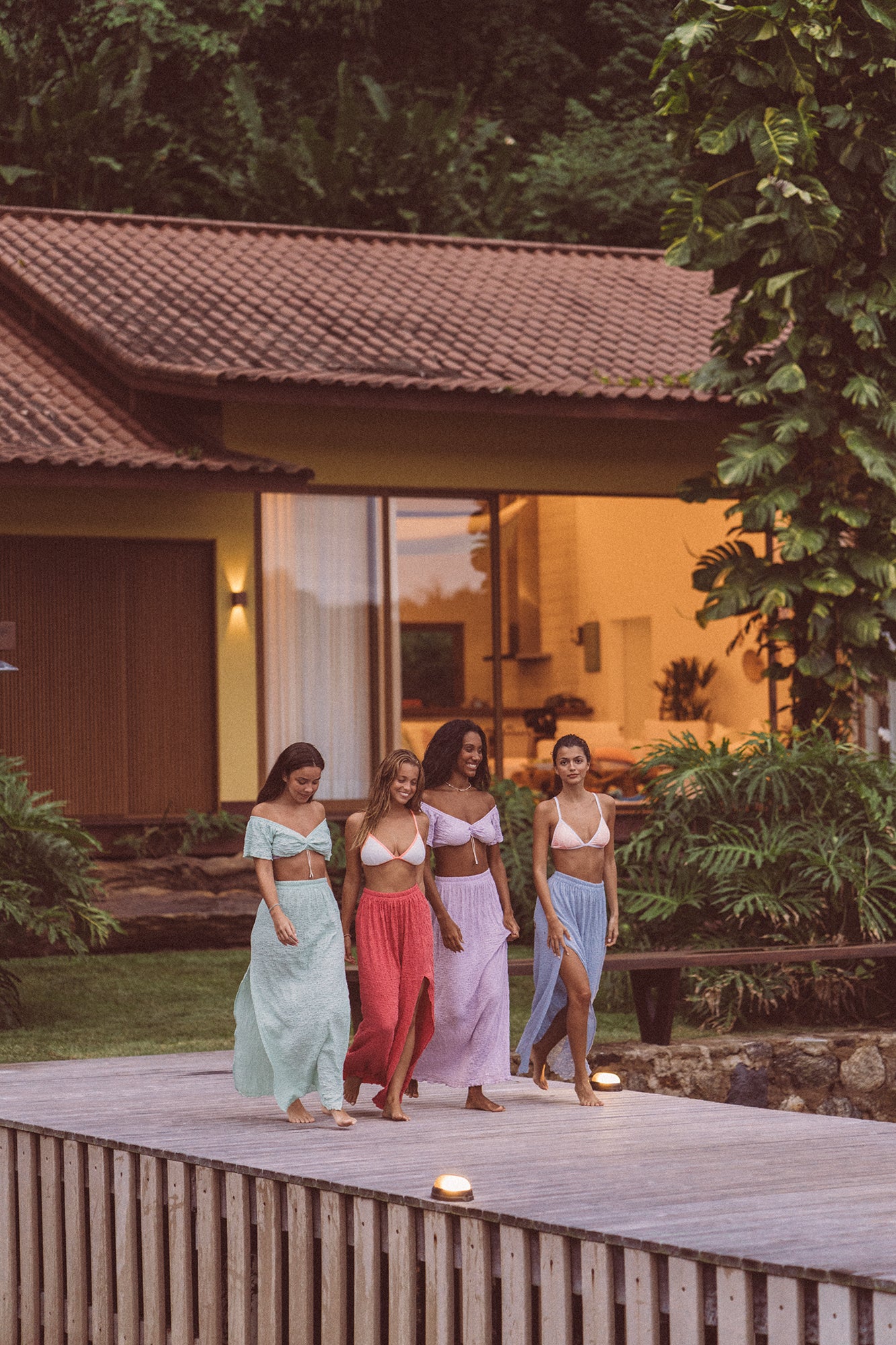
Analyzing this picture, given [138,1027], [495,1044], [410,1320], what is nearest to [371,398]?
[138,1027]

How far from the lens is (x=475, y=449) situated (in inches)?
631

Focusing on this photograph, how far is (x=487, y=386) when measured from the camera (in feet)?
49.2

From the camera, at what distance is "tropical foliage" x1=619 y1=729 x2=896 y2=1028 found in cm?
1062

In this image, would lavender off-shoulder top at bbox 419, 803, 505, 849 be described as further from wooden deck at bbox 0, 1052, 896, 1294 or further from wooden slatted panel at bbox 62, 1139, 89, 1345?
wooden slatted panel at bbox 62, 1139, 89, 1345

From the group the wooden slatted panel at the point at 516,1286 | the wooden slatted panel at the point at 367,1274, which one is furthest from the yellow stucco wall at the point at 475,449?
the wooden slatted panel at the point at 516,1286

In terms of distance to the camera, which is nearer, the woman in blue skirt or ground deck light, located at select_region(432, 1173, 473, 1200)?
ground deck light, located at select_region(432, 1173, 473, 1200)

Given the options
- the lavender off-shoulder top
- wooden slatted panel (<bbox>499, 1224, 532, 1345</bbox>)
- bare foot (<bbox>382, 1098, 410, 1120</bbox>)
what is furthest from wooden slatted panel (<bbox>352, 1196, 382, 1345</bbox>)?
the lavender off-shoulder top

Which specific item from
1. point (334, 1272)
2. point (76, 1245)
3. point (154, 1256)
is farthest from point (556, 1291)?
point (76, 1245)

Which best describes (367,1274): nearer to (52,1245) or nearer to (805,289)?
(52,1245)

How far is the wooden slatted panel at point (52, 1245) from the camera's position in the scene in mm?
6465

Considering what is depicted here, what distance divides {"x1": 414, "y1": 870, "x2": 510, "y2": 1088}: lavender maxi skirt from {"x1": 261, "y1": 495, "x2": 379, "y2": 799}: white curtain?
773 cm

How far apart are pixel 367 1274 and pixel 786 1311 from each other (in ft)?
4.48

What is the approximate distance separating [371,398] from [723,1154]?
9.41 metres

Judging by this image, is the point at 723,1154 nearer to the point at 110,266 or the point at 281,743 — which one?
the point at 281,743
